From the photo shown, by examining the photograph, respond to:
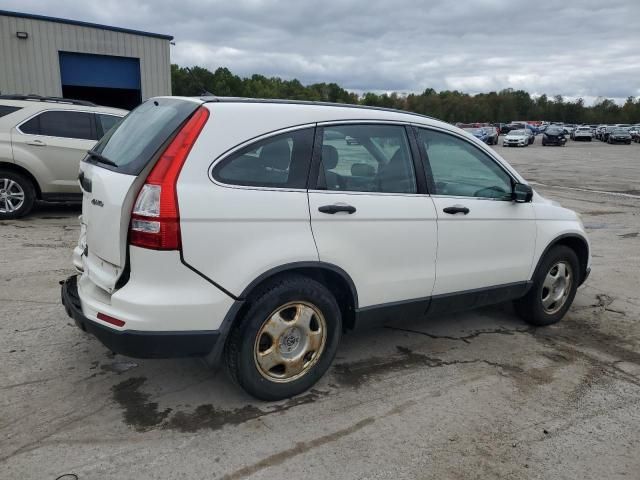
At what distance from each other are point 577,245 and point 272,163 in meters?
3.19

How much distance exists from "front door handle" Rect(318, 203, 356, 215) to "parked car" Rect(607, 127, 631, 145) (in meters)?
54.8

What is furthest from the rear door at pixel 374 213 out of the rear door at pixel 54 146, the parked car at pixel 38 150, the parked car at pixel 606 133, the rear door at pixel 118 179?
the parked car at pixel 606 133

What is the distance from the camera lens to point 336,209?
3.32 metres

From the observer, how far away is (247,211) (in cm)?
302

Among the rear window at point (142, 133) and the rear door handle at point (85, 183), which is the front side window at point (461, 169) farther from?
the rear door handle at point (85, 183)

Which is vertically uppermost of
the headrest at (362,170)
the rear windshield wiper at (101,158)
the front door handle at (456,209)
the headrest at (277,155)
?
the headrest at (277,155)

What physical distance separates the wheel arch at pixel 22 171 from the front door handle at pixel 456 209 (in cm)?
688

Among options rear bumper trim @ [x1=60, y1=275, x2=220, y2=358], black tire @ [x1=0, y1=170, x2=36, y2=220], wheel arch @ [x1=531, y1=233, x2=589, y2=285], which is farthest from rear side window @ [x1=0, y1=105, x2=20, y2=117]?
wheel arch @ [x1=531, y1=233, x2=589, y2=285]

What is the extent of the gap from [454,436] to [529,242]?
197 cm

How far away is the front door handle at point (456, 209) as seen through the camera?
3.88 metres

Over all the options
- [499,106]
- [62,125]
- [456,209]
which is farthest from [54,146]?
[499,106]

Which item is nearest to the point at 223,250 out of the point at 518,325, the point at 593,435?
the point at 593,435

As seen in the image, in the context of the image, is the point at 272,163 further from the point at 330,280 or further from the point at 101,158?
the point at 101,158

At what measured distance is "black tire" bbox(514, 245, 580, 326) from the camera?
185 inches
